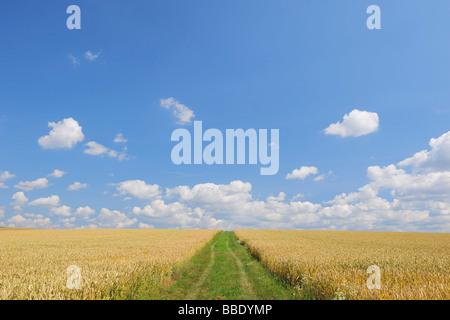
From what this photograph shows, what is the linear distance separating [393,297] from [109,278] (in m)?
10.7

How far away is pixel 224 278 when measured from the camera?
17266 mm

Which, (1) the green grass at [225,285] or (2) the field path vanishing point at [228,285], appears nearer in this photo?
(1) the green grass at [225,285]

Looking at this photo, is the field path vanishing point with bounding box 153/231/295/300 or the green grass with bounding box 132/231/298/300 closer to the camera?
the green grass with bounding box 132/231/298/300

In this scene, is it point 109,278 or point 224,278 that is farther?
point 224,278
